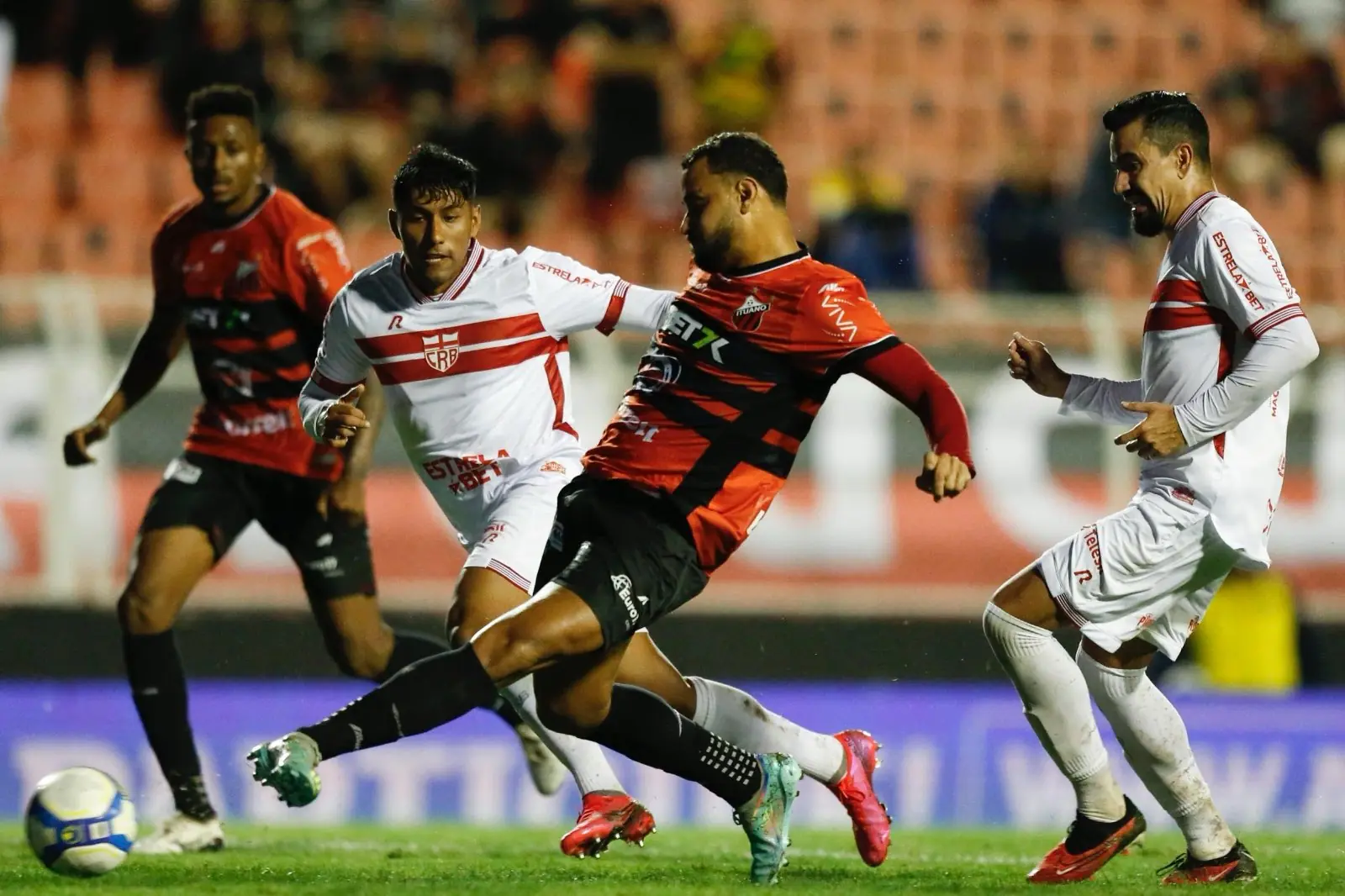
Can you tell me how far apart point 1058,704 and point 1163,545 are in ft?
1.85

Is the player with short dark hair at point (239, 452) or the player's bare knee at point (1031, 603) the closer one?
the player's bare knee at point (1031, 603)

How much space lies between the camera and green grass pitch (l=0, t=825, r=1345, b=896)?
18.0 ft

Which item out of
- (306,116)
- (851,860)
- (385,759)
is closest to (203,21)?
(306,116)

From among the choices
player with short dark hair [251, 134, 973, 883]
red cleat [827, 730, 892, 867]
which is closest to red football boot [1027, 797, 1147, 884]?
red cleat [827, 730, 892, 867]

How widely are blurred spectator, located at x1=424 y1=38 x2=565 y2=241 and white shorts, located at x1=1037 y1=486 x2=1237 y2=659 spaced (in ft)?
22.3

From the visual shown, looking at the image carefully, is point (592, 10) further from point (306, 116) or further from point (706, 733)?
point (706, 733)

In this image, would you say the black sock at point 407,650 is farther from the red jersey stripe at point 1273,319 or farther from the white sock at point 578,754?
the red jersey stripe at point 1273,319

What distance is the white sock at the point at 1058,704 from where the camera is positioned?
575 cm

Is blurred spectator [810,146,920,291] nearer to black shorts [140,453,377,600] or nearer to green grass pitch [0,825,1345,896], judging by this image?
green grass pitch [0,825,1345,896]

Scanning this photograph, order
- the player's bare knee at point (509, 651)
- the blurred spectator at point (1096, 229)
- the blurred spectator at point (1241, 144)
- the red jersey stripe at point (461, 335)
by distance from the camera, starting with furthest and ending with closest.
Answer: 1. the blurred spectator at point (1241, 144)
2. the blurred spectator at point (1096, 229)
3. the red jersey stripe at point (461, 335)
4. the player's bare knee at point (509, 651)

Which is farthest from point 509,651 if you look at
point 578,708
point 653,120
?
point 653,120

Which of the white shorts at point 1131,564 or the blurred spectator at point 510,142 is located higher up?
the blurred spectator at point 510,142

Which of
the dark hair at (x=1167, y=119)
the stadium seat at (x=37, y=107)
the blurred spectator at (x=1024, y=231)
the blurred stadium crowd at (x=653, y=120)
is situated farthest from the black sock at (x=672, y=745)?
the stadium seat at (x=37, y=107)

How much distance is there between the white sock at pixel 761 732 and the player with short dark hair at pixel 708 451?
0.68ft
